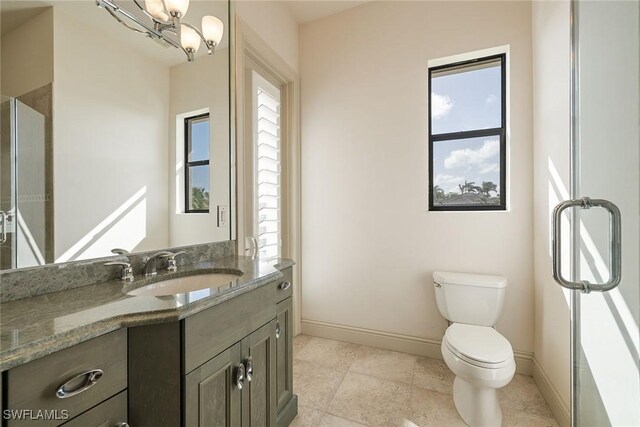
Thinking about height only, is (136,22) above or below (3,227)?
above

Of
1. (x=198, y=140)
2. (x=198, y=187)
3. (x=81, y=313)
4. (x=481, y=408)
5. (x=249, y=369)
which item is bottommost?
(x=481, y=408)

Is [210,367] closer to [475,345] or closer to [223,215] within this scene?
[223,215]

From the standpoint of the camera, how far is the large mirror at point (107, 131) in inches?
34.0

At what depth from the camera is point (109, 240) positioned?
1.09 m

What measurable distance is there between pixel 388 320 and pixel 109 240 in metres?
1.94

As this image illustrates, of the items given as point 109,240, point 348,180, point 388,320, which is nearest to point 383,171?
point 348,180

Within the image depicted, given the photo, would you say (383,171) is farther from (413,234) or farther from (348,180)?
(413,234)

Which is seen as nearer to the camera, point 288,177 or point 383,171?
point 383,171

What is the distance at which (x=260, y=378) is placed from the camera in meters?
1.08

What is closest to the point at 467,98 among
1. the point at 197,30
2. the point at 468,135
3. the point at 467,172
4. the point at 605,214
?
the point at 468,135

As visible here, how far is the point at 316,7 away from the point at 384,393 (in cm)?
293

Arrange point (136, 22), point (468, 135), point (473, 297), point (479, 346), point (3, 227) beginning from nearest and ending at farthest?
point (3, 227), point (136, 22), point (479, 346), point (473, 297), point (468, 135)

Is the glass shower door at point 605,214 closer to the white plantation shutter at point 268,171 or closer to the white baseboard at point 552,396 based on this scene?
the white baseboard at point 552,396

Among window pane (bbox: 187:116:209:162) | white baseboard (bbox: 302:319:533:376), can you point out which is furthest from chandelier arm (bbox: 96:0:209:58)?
white baseboard (bbox: 302:319:533:376)
